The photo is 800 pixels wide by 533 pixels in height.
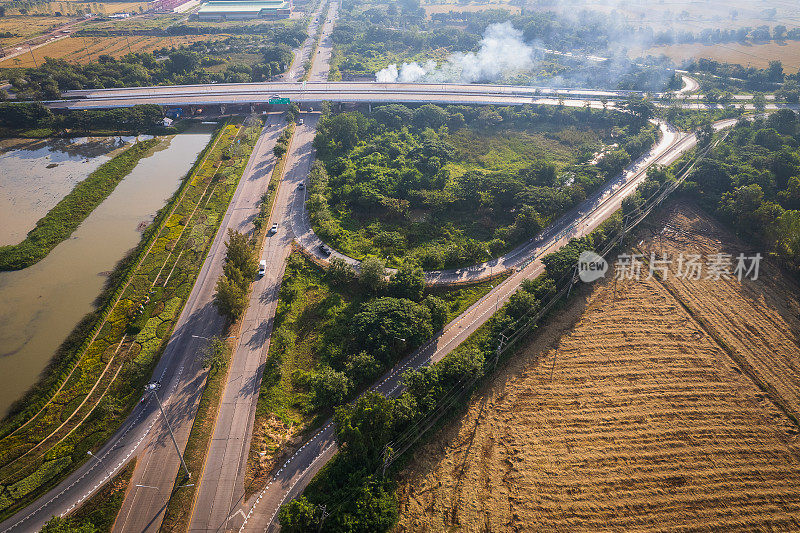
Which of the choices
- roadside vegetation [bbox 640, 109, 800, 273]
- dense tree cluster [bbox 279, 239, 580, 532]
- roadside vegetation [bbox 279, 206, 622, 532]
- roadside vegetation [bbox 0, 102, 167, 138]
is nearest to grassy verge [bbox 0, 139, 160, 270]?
roadside vegetation [bbox 0, 102, 167, 138]

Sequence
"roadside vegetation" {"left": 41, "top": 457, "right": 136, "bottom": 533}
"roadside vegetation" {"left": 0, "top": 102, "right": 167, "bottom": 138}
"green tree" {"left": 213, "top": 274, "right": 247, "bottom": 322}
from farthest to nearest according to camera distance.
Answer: "roadside vegetation" {"left": 0, "top": 102, "right": 167, "bottom": 138} < "green tree" {"left": 213, "top": 274, "right": 247, "bottom": 322} < "roadside vegetation" {"left": 41, "top": 457, "right": 136, "bottom": 533}

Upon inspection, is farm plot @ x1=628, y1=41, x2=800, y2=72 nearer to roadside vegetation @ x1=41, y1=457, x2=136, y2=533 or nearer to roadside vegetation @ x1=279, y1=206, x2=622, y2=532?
roadside vegetation @ x1=279, y1=206, x2=622, y2=532

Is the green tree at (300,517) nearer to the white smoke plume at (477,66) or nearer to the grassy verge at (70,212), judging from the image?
the grassy verge at (70,212)

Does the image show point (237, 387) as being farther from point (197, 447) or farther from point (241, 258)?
point (241, 258)

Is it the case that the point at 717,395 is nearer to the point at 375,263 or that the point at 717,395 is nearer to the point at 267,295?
the point at 375,263

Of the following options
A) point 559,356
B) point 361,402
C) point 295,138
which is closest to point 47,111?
point 295,138
